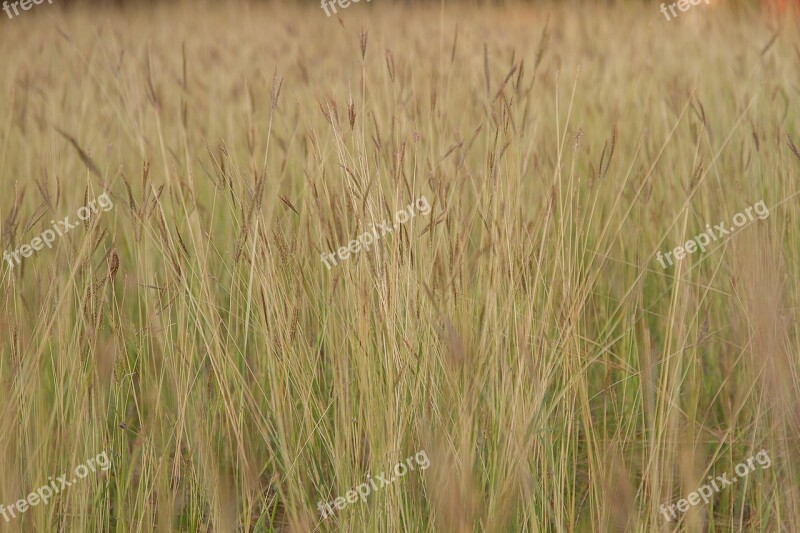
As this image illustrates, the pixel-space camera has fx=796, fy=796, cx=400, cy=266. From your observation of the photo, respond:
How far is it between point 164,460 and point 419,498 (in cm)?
38

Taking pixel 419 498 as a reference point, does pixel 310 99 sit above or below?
above

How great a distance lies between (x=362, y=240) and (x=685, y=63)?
241 cm

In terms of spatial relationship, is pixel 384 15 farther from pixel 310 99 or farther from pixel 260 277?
pixel 260 277

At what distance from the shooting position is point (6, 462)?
45.1 inches

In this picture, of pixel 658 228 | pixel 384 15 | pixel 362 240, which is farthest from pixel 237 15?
pixel 362 240

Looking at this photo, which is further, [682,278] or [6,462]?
[682,278]

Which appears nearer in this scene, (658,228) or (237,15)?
(658,228)

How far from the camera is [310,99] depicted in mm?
3172

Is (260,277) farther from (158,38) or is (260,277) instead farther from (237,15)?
(237,15)

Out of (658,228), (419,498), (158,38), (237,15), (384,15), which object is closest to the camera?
(419,498)

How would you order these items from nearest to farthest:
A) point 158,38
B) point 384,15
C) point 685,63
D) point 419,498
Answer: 1. point 419,498
2. point 685,63
3. point 158,38
4. point 384,15

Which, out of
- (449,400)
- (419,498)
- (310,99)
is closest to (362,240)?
(449,400)

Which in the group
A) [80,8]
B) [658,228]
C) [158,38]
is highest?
[80,8]

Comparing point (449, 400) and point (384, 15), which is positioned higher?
point (384, 15)
